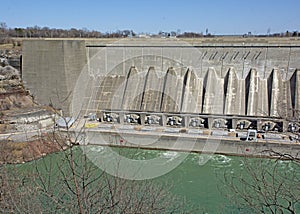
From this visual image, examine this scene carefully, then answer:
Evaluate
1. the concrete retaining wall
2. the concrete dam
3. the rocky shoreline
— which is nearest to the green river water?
the rocky shoreline

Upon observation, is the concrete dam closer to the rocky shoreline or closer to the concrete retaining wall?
the concrete retaining wall

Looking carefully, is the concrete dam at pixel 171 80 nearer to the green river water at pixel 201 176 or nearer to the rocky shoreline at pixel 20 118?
the rocky shoreline at pixel 20 118

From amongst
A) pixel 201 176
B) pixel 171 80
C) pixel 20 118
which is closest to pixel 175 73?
pixel 171 80

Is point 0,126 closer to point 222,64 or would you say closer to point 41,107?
point 41,107

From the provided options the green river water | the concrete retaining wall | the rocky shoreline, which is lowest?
the green river water

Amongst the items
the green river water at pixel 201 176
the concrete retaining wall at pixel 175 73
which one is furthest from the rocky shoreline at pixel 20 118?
the green river water at pixel 201 176

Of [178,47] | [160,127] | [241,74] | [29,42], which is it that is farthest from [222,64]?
[29,42]
